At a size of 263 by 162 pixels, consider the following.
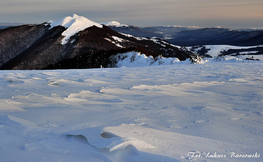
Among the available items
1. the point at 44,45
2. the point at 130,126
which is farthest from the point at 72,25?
the point at 130,126

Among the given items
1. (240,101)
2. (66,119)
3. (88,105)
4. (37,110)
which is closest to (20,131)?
(66,119)

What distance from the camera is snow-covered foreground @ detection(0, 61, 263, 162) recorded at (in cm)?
158

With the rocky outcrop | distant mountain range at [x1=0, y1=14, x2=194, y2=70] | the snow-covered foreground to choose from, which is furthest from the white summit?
the snow-covered foreground

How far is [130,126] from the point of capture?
7.07ft

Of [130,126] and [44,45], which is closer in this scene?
[130,126]

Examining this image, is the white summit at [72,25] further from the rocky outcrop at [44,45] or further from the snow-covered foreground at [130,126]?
the snow-covered foreground at [130,126]

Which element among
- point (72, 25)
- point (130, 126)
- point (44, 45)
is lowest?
point (130, 126)

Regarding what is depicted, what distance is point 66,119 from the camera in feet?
7.79

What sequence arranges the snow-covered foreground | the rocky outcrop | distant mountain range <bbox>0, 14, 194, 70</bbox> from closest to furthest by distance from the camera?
the snow-covered foreground, the rocky outcrop, distant mountain range <bbox>0, 14, 194, 70</bbox>

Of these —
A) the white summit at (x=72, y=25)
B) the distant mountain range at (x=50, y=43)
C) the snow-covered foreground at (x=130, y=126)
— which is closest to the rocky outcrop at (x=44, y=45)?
the distant mountain range at (x=50, y=43)

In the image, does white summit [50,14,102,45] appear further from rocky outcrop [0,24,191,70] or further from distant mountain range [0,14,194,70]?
rocky outcrop [0,24,191,70]

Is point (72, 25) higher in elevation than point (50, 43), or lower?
higher

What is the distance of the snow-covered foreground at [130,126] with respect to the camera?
5.19 feet

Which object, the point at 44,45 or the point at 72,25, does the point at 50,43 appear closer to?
the point at 44,45
